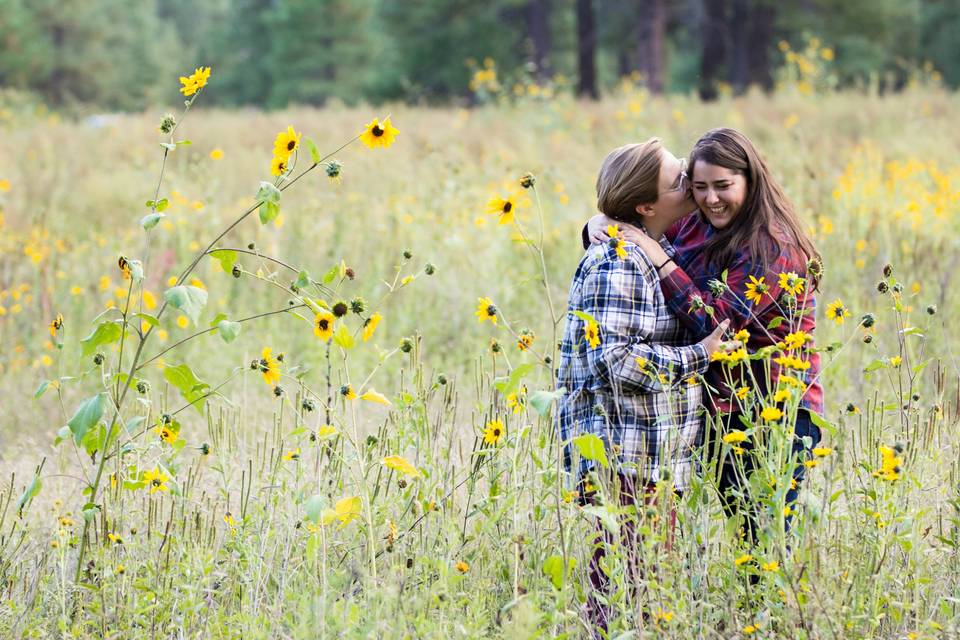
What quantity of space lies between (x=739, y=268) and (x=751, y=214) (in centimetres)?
18

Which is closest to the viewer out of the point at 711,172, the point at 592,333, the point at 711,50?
the point at 592,333

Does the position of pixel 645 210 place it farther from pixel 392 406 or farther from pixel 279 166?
pixel 392 406

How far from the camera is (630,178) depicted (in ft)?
8.89

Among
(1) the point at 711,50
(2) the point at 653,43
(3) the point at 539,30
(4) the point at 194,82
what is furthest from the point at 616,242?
(3) the point at 539,30

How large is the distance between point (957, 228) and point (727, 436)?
4471 mm

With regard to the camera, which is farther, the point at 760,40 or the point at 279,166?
the point at 760,40

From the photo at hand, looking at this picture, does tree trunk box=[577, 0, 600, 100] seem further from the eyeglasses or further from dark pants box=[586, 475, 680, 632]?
dark pants box=[586, 475, 680, 632]

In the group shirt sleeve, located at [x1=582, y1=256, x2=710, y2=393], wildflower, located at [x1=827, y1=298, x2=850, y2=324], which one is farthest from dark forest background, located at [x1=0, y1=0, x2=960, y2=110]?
wildflower, located at [x1=827, y1=298, x2=850, y2=324]

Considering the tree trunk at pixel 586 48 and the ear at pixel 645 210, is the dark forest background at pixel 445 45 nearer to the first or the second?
the tree trunk at pixel 586 48

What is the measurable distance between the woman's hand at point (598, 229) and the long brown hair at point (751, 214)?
0.84 ft

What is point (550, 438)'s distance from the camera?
271cm

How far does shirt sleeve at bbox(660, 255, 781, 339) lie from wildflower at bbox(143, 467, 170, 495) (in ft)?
4.25

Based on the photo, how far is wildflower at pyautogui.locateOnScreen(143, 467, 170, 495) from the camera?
2.57 metres

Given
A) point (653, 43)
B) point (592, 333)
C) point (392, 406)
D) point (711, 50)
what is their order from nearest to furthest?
point (592, 333) → point (392, 406) → point (653, 43) → point (711, 50)
